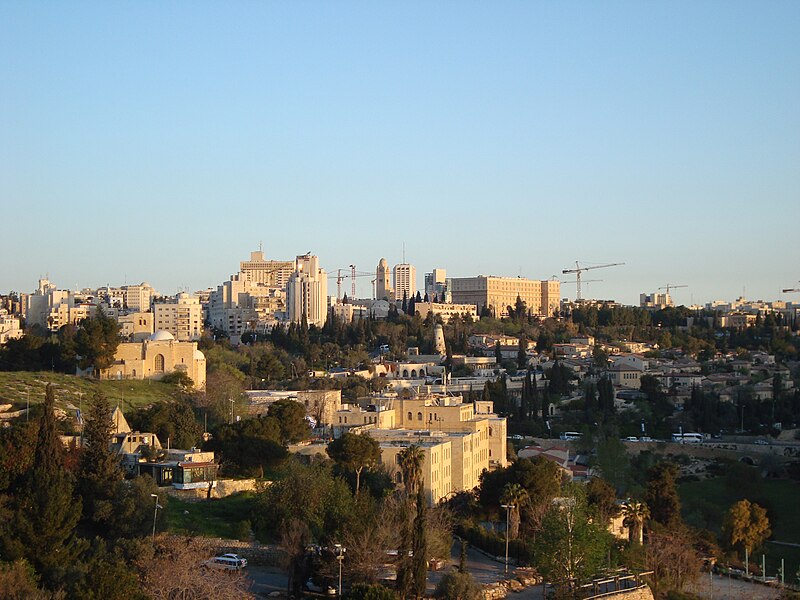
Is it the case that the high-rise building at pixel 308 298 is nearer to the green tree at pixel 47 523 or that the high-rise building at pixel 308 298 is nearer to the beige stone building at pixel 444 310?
the beige stone building at pixel 444 310

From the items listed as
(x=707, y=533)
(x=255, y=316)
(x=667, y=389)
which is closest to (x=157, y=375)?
(x=707, y=533)

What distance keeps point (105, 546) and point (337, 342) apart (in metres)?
56.7

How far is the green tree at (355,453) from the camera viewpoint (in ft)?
113

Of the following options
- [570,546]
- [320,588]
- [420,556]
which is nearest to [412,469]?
[570,546]

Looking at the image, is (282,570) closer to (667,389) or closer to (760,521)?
(760,521)

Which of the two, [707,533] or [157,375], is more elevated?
[157,375]

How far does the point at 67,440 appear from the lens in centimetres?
3600

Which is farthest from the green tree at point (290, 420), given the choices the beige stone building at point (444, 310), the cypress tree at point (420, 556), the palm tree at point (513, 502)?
the beige stone building at point (444, 310)

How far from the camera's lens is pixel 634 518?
109ft

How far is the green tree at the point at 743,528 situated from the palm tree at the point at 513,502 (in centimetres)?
810

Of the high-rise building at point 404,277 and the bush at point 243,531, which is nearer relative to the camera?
the bush at point 243,531

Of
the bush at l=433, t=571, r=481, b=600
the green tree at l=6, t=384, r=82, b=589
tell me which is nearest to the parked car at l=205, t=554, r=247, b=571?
the green tree at l=6, t=384, r=82, b=589

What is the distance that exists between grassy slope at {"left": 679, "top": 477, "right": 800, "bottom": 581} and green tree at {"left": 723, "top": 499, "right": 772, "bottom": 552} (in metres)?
0.90

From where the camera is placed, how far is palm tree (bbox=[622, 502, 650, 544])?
109ft
